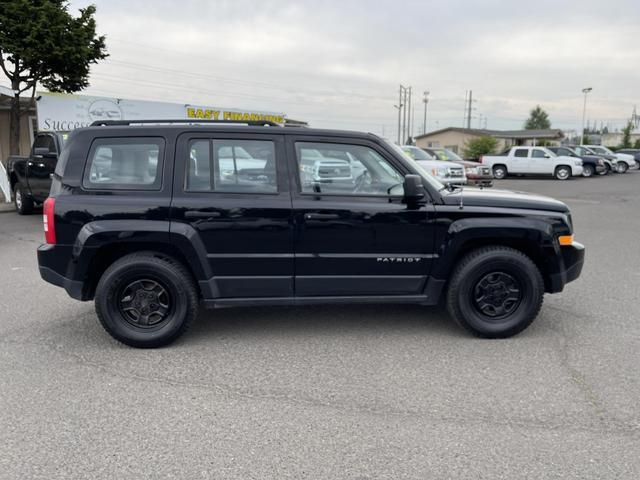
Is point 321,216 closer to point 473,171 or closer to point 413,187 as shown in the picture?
point 413,187

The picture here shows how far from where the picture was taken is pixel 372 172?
4434 mm

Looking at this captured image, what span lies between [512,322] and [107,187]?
11.6ft

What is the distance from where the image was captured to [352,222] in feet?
14.2

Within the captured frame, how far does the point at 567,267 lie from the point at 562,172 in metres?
25.9

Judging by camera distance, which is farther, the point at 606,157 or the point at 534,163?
the point at 606,157

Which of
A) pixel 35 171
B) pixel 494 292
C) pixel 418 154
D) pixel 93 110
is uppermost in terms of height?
pixel 93 110

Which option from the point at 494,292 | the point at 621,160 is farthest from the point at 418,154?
the point at 621,160

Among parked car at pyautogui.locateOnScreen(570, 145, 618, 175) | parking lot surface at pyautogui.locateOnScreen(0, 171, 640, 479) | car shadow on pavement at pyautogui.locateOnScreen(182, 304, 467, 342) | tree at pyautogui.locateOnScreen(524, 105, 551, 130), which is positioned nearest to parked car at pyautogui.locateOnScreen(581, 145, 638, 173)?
parked car at pyautogui.locateOnScreen(570, 145, 618, 175)

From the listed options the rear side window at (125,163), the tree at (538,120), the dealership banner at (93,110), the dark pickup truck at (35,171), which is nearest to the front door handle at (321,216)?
the rear side window at (125,163)

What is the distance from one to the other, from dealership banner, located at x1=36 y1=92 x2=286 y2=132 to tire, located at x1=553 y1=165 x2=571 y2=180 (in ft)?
60.5

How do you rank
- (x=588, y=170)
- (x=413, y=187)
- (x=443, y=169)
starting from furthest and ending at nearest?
(x=588, y=170) → (x=443, y=169) → (x=413, y=187)

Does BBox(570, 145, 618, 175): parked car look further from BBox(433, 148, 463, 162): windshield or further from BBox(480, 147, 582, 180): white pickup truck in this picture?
BBox(433, 148, 463, 162): windshield

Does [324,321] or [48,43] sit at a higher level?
[48,43]

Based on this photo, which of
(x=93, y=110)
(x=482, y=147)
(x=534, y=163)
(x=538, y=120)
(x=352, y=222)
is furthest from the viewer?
(x=538, y=120)
